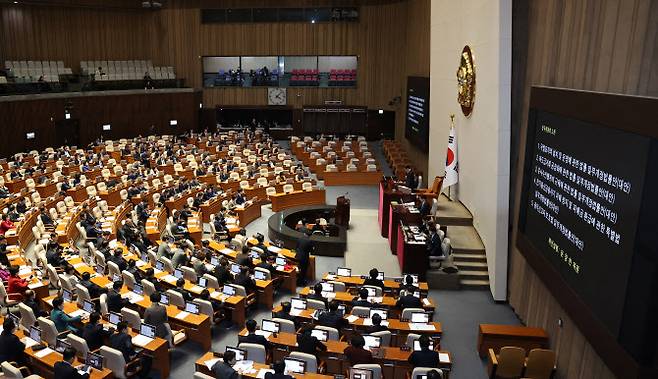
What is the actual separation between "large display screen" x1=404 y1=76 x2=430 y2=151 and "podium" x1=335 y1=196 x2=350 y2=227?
22.8 ft

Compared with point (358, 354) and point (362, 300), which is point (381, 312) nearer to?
point (362, 300)

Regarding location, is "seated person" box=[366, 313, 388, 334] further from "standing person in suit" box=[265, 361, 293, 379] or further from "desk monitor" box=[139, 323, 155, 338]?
"desk monitor" box=[139, 323, 155, 338]

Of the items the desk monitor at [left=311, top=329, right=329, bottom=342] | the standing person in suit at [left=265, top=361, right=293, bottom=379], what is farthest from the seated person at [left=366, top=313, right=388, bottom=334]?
the standing person in suit at [left=265, top=361, right=293, bottom=379]

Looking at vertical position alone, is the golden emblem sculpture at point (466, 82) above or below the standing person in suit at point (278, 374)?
above

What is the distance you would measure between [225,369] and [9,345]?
12.0 ft

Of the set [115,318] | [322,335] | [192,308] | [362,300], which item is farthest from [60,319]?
[362,300]

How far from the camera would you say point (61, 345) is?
30.5 feet

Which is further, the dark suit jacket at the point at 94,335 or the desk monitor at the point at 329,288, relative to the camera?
the desk monitor at the point at 329,288

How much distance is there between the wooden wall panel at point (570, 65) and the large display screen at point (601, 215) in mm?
374

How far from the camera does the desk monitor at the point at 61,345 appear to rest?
9016 mm

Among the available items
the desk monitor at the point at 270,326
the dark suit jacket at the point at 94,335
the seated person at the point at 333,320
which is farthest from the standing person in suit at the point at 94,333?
the seated person at the point at 333,320

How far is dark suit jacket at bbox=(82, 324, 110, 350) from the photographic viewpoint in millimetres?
9594

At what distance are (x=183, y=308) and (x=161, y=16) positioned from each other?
1251 inches

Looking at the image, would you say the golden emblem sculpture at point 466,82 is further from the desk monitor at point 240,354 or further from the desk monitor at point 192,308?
the desk monitor at point 240,354
